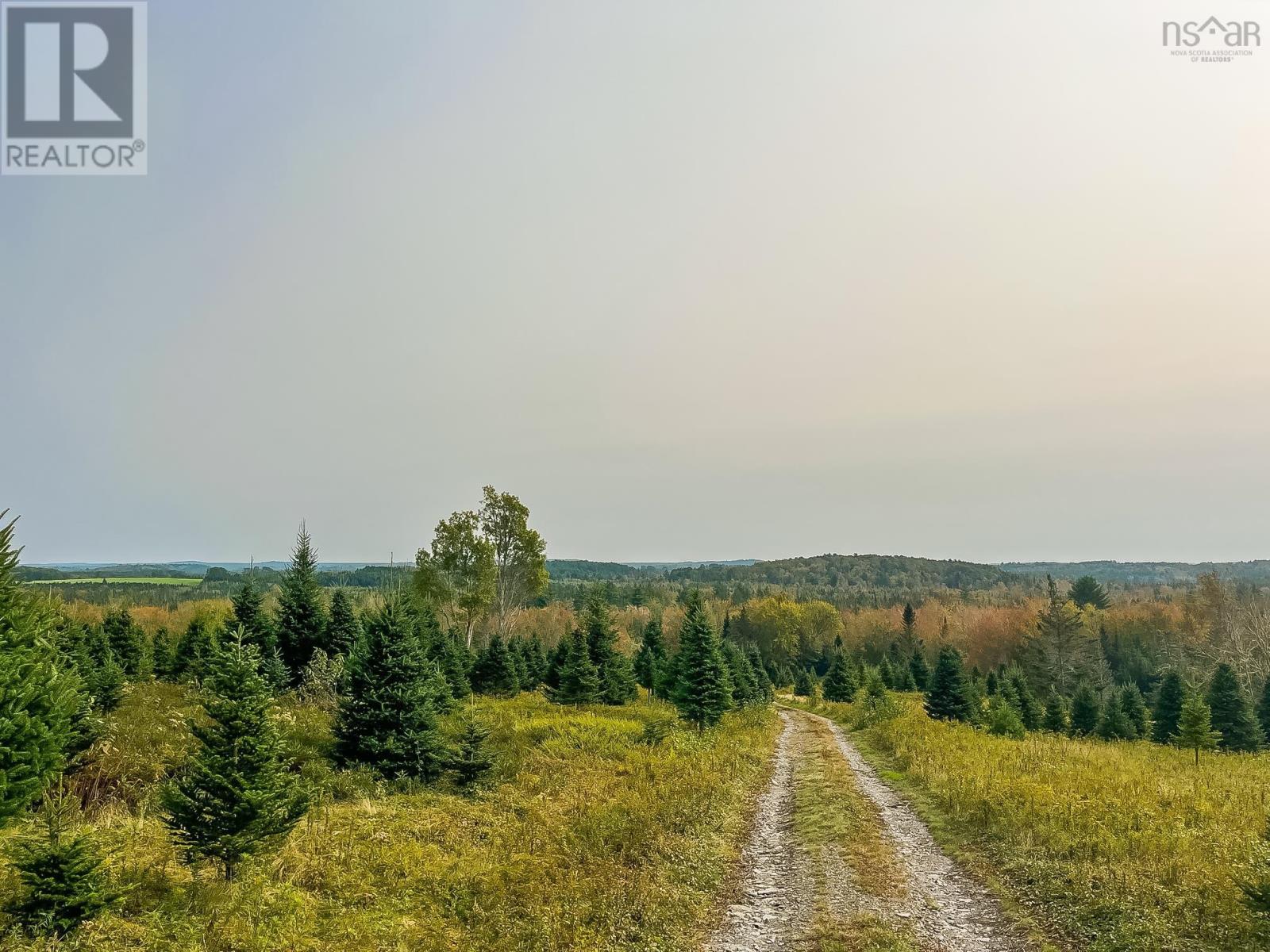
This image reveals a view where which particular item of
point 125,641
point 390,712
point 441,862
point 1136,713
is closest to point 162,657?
point 125,641

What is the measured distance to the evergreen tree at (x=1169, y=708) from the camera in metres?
43.9

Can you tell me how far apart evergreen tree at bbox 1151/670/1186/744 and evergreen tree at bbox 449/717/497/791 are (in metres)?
47.4

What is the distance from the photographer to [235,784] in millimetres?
11039

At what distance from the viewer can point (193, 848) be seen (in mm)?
10945

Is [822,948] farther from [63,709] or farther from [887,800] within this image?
[63,709]

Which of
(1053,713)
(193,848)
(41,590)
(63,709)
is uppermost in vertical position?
(41,590)

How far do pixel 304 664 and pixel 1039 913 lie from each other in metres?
28.7

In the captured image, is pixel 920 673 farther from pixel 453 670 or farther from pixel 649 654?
pixel 453 670

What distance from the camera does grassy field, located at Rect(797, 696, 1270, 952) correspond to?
369 inches

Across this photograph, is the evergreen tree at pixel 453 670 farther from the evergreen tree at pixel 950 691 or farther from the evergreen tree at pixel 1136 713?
the evergreen tree at pixel 1136 713

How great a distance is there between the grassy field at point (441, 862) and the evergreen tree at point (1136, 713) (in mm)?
42223

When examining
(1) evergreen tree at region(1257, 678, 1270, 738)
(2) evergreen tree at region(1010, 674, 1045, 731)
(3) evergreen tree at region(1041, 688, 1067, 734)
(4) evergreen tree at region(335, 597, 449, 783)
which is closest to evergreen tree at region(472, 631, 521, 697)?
(4) evergreen tree at region(335, 597, 449, 783)

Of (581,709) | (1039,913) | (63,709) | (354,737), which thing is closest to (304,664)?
(354,737)

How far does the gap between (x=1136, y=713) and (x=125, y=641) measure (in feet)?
226
